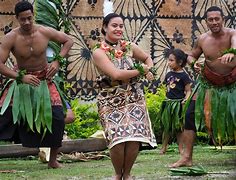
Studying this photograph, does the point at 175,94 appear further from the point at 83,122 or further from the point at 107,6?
the point at 107,6

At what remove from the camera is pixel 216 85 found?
6160 mm

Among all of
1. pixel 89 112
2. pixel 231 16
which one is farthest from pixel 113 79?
pixel 231 16

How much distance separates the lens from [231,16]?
912 centimetres

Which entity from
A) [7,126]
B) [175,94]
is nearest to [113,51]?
[7,126]

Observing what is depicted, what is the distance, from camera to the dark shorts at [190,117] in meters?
6.40

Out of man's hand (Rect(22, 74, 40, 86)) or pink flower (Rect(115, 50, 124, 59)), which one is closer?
pink flower (Rect(115, 50, 124, 59))

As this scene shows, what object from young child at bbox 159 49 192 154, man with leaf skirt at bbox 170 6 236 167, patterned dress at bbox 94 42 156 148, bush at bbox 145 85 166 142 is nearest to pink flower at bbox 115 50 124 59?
patterned dress at bbox 94 42 156 148

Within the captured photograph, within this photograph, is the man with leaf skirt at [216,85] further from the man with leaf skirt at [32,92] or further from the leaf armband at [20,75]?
the leaf armband at [20,75]

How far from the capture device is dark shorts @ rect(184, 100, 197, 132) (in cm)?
640

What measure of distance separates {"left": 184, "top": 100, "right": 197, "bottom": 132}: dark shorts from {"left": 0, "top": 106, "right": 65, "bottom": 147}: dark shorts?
104cm

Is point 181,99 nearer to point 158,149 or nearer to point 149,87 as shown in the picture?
point 158,149

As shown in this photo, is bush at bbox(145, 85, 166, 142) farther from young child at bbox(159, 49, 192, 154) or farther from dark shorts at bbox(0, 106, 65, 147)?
dark shorts at bbox(0, 106, 65, 147)

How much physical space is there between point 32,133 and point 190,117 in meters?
1.31

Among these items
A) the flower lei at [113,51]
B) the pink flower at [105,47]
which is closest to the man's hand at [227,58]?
the flower lei at [113,51]
